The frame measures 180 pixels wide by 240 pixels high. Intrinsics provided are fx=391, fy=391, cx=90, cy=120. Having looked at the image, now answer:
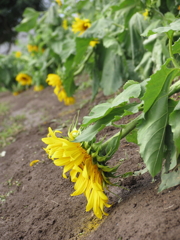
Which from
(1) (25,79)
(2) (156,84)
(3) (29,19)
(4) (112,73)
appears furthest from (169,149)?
(1) (25,79)

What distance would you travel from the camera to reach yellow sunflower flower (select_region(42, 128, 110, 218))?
1611 millimetres

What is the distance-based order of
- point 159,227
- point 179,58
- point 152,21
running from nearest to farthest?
point 159,227 → point 179,58 → point 152,21

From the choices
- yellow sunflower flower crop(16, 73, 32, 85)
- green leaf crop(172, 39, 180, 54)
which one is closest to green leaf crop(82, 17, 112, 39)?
green leaf crop(172, 39, 180, 54)

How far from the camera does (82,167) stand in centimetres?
166

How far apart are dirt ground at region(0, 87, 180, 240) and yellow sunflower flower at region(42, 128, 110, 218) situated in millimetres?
98

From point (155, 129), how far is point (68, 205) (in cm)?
67

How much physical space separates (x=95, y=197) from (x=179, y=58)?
3.81 feet

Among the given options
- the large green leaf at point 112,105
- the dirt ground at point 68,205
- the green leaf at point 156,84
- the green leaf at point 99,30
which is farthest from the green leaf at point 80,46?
the green leaf at point 156,84

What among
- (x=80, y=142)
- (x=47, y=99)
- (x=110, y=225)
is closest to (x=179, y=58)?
(x=80, y=142)

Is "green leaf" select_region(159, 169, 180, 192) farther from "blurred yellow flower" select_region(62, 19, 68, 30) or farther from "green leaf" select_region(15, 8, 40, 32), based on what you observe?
"blurred yellow flower" select_region(62, 19, 68, 30)

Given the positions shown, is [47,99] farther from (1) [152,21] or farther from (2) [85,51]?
(1) [152,21]

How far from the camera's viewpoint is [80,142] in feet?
5.42

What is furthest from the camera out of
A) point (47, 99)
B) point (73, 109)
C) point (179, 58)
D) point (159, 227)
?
point (47, 99)

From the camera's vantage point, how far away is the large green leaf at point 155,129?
1577 mm
